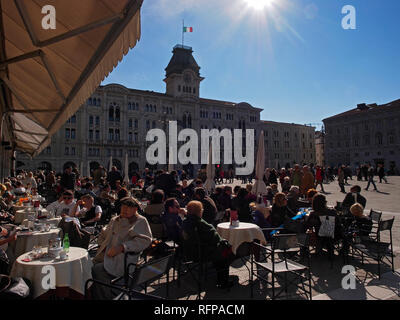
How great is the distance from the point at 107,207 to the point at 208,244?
5.50m

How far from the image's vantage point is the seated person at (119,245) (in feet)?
12.2

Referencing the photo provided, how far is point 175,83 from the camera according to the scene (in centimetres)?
5544

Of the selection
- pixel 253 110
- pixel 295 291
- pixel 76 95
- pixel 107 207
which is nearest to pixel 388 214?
pixel 295 291

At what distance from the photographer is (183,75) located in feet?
183

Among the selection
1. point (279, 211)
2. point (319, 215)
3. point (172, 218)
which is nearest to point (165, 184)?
point (172, 218)

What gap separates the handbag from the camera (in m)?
5.48

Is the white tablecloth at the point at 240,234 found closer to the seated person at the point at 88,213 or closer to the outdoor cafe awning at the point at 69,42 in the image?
the seated person at the point at 88,213

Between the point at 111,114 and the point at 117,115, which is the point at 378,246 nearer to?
the point at 111,114

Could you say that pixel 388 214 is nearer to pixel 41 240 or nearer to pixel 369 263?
pixel 369 263

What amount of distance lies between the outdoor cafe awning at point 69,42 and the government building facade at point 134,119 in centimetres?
3360

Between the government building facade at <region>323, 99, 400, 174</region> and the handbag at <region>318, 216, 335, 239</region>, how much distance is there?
193 ft

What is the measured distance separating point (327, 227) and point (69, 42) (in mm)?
5859

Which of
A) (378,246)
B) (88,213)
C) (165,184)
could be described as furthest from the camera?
(165,184)

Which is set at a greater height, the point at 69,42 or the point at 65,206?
the point at 69,42
